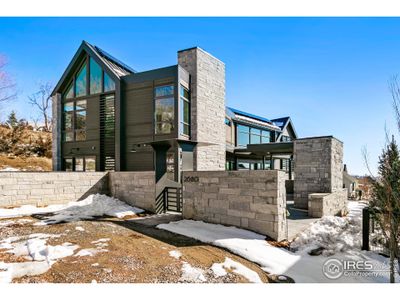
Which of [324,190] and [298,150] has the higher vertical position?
[298,150]

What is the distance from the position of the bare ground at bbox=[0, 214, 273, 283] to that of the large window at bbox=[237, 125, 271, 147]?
14148mm

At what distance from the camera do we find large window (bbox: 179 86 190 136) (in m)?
11.4

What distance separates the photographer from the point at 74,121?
49.8 ft

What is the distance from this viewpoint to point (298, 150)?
38.9 feet

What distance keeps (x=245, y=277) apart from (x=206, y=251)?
1.30m

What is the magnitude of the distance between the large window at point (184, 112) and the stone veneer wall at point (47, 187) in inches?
186

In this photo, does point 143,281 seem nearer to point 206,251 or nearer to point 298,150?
point 206,251

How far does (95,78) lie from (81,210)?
362 inches

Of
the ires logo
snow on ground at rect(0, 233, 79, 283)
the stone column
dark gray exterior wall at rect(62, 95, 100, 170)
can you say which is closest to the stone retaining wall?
the ires logo

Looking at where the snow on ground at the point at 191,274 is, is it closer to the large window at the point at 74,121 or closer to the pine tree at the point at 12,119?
the large window at the point at 74,121

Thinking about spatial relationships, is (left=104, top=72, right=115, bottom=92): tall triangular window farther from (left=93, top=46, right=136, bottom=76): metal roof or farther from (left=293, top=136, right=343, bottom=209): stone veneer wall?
(left=293, top=136, right=343, bottom=209): stone veneer wall

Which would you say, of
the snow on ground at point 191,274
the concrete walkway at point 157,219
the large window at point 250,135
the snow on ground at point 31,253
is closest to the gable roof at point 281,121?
the large window at point 250,135
